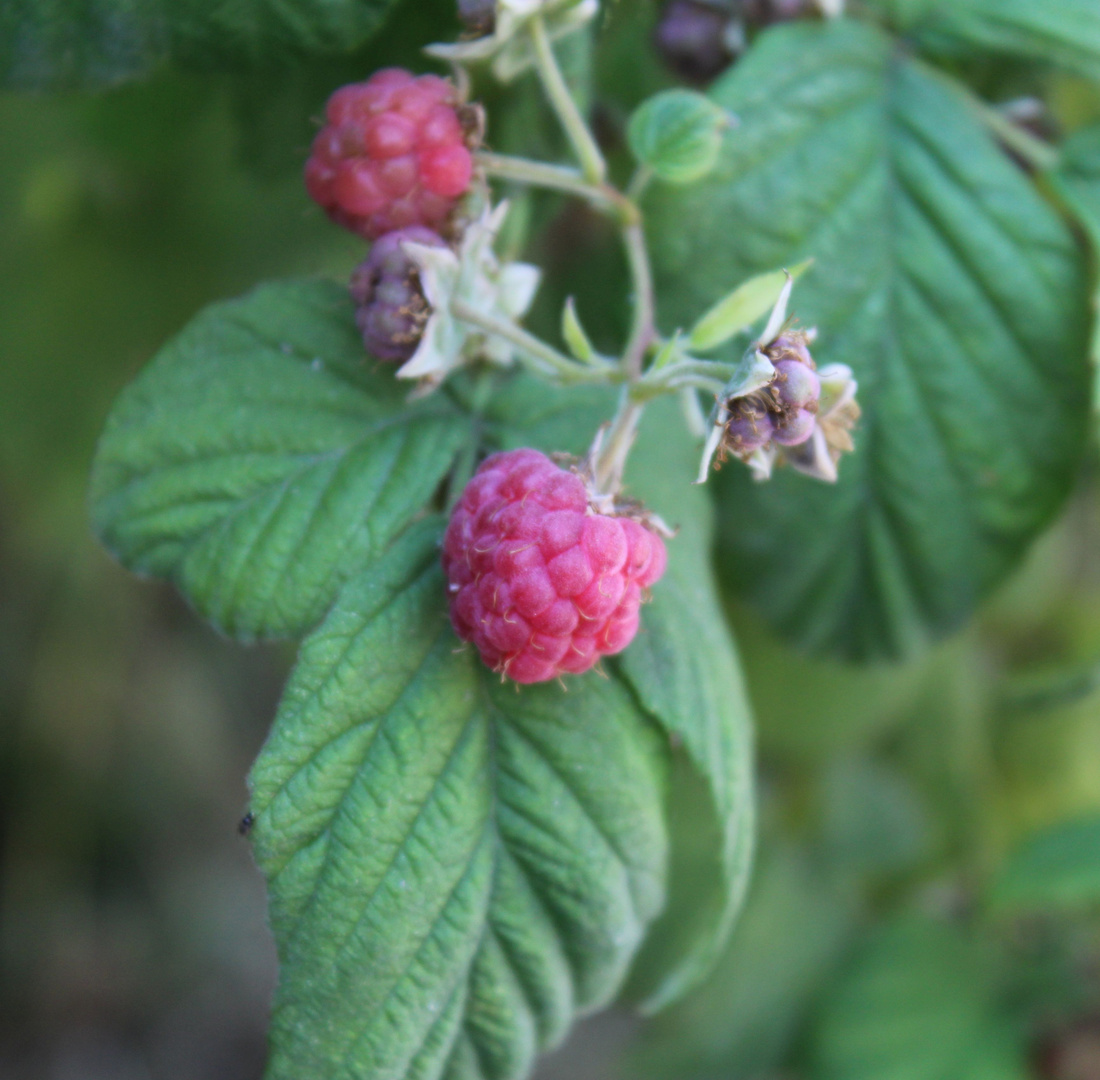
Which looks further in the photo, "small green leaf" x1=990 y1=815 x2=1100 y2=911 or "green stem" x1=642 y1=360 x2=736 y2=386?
"small green leaf" x1=990 y1=815 x2=1100 y2=911

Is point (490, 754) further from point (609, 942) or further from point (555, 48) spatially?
point (555, 48)

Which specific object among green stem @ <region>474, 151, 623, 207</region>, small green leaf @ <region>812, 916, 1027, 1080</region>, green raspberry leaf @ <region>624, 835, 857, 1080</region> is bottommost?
green raspberry leaf @ <region>624, 835, 857, 1080</region>

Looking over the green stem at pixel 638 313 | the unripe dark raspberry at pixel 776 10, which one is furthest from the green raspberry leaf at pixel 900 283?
the green stem at pixel 638 313

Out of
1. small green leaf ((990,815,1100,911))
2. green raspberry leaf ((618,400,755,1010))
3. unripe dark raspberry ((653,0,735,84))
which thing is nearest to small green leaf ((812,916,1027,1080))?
small green leaf ((990,815,1100,911))

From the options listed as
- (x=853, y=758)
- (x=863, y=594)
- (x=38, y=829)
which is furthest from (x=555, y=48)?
(x=38, y=829)

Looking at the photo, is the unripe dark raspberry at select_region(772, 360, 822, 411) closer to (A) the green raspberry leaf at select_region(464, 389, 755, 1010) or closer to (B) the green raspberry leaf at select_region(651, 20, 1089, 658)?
(A) the green raspberry leaf at select_region(464, 389, 755, 1010)

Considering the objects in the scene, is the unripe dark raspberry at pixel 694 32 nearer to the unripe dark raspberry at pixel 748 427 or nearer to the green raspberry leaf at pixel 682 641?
the green raspberry leaf at pixel 682 641

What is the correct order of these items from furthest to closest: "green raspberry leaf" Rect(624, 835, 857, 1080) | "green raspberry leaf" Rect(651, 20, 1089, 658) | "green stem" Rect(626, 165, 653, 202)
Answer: "green raspberry leaf" Rect(624, 835, 857, 1080), "green raspberry leaf" Rect(651, 20, 1089, 658), "green stem" Rect(626, 165, 653, 202)
